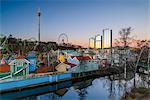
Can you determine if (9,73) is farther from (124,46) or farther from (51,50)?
(124,46)

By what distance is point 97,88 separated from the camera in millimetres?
5941

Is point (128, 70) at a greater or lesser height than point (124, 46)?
lesser

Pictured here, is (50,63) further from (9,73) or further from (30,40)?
(9,73)

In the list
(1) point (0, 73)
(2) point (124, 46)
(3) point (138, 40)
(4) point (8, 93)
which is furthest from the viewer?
(2) point (124, 46)

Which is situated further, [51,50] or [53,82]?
[51,50]

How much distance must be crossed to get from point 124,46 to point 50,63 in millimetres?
2589

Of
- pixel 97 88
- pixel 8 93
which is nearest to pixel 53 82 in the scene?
pixel 97 88

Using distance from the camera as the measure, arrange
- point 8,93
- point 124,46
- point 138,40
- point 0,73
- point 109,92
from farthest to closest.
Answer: point 124,46
point 138,40
point 109,92
point 0,73
point 8,93

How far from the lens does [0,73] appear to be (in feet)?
16.4

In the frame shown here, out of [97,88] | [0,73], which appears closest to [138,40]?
[97,88]

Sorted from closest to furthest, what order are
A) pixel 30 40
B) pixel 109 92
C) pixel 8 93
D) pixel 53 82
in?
pixel 8 93 → pixel 109 92 → pixel 53 82 → pixel 30 40

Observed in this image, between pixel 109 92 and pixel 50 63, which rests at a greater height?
pixel 50 63

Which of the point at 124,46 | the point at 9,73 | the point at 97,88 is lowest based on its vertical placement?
the point at 97,88

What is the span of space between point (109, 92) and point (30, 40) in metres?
2.67
